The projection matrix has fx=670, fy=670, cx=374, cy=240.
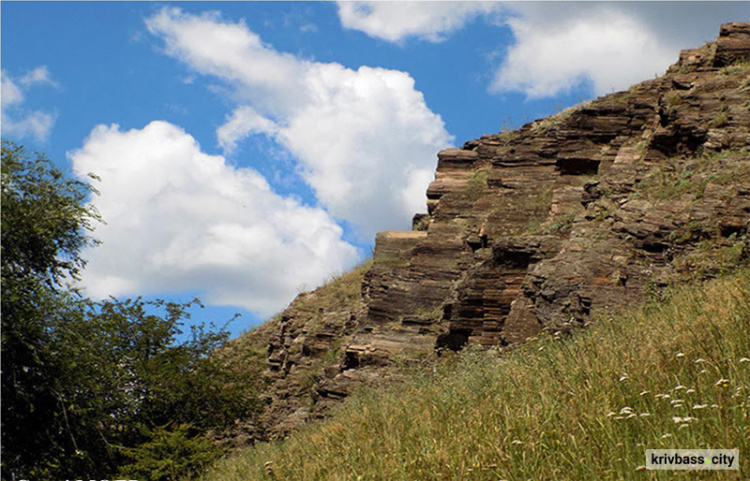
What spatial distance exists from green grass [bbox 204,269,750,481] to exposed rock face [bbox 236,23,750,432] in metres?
4.15

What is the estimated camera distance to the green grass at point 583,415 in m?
5.22

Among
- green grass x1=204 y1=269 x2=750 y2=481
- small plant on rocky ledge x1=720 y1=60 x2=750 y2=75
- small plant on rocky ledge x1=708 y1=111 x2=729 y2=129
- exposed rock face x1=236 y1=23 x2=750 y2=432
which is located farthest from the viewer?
small plant on rocky ledge x1=720 y1=60 x2=750 y2=75

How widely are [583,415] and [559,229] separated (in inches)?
507

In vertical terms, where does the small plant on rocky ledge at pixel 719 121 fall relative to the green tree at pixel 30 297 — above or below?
above

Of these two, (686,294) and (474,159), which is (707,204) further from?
(474,159)

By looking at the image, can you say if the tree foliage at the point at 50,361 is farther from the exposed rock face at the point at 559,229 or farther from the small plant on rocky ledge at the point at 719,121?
the small plant on rocky ledge at the point at 719,121

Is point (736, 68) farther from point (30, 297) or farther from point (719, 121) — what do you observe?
point (30, 297)

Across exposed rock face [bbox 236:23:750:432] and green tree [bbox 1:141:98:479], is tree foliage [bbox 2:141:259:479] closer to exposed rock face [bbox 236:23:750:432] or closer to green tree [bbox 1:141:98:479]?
green tree [bbox 1:141:98:479]

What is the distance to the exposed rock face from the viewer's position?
1365cm

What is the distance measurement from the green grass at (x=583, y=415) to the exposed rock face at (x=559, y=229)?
415 cm

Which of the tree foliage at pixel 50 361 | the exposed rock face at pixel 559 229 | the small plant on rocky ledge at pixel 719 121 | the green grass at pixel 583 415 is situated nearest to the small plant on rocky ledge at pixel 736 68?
the exposed rock face at pixel 559 229

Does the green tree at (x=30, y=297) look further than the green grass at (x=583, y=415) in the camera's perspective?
Yes

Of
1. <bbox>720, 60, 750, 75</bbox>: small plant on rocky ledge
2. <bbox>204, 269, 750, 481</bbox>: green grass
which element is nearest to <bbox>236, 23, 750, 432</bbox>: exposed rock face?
<bbox>720, 60, 750, 75</bbox>: small plant on rocky ledge

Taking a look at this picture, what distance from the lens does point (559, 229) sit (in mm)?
18344
